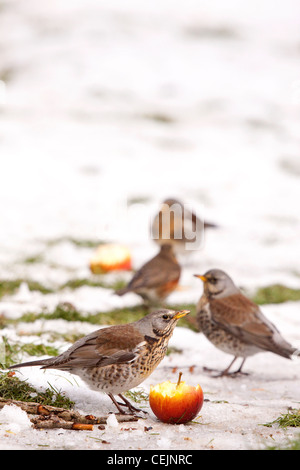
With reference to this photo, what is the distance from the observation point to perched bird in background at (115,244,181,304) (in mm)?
6418

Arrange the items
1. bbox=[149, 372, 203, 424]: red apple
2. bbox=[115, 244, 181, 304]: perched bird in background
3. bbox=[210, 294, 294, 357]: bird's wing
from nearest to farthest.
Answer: bbox=[149, 372, 203, 424]: red apple → bbox=[210, 294, 294, 357]: bird's wing → bbox=[115, 244, 181, 304]: perched bird in background

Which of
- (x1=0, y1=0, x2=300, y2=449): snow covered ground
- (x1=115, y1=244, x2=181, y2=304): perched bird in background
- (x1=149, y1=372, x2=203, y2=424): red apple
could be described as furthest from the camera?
(x1=115, y1=244, x2=181, y2=304): perched bird in background

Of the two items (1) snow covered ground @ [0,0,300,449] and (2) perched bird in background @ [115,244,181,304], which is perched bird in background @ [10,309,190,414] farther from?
(2) perched bird in background @ [115,244,181,304]

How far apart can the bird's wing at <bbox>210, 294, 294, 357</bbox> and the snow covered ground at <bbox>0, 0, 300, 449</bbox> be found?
0.97ft

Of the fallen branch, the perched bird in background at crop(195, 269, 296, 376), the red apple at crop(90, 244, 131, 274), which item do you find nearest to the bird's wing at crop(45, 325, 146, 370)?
the fallen branch

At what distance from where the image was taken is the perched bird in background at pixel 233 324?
4887 mm

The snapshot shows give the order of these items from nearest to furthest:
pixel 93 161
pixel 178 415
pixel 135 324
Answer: pixel 178 415
pixel 135 324
pixel 93 161

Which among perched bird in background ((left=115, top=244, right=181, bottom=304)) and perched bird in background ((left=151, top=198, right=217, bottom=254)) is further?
perched bird in background ((left=151, top=198, right=217, bottom=254))

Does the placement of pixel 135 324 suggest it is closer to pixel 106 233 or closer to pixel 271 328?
pixel 271 328

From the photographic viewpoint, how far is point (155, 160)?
15.0m

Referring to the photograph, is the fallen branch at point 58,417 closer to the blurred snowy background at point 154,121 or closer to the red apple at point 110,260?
the red apple at point 110,260
